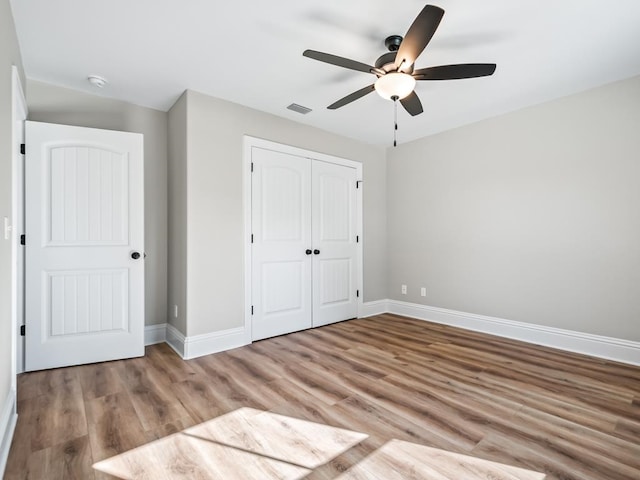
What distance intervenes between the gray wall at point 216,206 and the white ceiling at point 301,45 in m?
0.23

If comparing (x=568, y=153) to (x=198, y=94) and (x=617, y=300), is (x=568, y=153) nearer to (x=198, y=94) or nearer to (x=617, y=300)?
(x=617, y=300)

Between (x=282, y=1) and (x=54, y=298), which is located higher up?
(x=282, y=1)

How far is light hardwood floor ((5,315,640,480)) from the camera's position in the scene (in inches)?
64.5

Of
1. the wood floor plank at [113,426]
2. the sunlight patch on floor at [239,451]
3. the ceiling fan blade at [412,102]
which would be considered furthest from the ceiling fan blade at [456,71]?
the wood floor plank at [113,426]

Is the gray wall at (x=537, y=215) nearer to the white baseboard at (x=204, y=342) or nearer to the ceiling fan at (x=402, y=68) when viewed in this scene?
the ceiling fan at (x=402, y=68)

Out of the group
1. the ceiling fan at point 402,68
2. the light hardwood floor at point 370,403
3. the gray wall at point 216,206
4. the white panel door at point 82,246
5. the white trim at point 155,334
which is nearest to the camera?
the light hardwood floor at point 370,403

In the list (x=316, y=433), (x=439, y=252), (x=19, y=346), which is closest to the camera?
(x=316, y=433)

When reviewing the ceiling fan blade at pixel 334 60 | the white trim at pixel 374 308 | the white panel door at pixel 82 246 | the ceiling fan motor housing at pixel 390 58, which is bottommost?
the white trim at pixel 374 308

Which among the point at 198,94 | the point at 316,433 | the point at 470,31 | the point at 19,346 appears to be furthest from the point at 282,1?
the point at 19,346

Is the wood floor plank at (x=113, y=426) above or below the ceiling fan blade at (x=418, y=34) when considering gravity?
below

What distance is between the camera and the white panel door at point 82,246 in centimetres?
269

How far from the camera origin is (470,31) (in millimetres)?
2213

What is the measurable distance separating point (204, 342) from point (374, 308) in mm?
2495

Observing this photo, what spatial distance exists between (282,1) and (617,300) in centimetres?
Answer: 366
